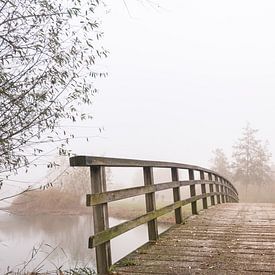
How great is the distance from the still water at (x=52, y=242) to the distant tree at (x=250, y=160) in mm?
25140

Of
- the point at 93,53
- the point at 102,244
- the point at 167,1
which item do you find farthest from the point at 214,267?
the point at 93,53

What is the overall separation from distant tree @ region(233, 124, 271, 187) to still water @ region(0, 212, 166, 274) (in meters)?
25.1

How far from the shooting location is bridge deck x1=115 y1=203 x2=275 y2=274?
3.68 meters

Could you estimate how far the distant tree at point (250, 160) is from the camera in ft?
159

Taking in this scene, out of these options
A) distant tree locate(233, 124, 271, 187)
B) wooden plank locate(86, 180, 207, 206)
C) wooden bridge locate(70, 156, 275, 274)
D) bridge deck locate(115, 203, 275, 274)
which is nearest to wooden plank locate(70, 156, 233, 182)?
wooden bridge locate(70, 156, 275, 274)

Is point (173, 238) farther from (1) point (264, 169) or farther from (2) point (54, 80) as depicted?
(1) point (264, 169)

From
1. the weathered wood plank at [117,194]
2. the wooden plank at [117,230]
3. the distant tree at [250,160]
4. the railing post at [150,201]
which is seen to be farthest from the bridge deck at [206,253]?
the distant tree at [250,160]

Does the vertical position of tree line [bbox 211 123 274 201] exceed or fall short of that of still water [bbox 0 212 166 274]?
it exceeds it

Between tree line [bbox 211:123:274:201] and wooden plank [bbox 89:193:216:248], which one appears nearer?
wooden plank [bbox 89:193:216:248]

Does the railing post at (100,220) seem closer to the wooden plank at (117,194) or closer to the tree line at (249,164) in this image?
the wooden plank at (117,194)

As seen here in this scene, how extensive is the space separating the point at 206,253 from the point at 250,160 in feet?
158

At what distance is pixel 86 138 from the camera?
252 inches

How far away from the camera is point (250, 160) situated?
165ft

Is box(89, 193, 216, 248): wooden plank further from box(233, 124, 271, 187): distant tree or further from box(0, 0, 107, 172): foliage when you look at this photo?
box(233, 124, 271, 187): distant tree
